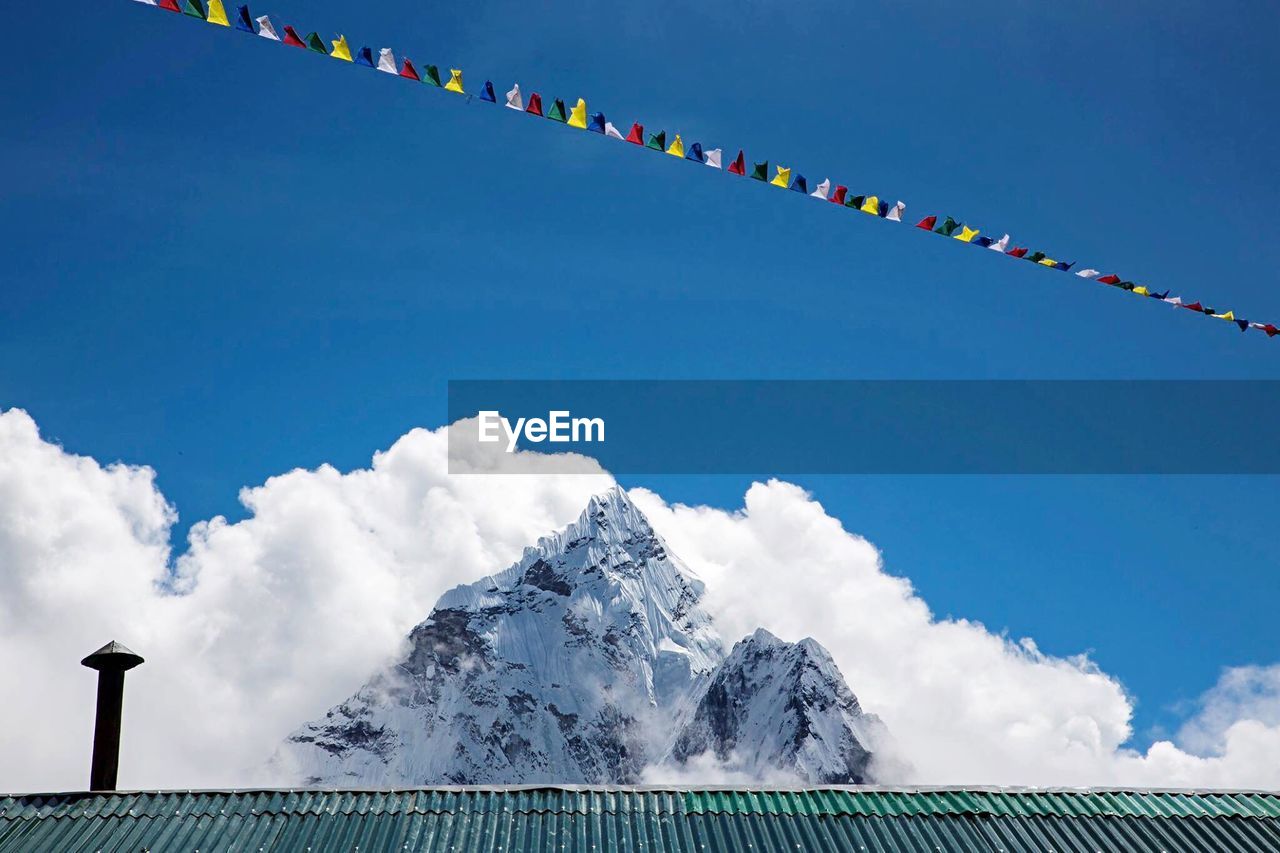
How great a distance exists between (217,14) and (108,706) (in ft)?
28.9

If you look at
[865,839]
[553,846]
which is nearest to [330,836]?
[553,846]

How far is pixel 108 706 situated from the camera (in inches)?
640

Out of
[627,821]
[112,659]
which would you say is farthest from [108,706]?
[627,821]

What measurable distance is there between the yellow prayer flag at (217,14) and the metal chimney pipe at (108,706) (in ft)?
26.3

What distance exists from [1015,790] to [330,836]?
7847 millimetres

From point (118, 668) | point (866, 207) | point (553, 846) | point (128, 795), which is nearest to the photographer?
point (553, 846)

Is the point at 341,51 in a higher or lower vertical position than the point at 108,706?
higher

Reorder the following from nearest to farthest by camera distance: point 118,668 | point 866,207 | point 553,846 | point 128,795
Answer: point 553,846 → point 128,795 → point 118,668 → point 866,207

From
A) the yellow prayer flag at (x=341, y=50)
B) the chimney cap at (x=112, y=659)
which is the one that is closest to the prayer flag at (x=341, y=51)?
the yellow prayer flag at (x=341, y=50)

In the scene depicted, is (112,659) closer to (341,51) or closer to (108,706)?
(108,706)

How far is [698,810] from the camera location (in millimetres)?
14477

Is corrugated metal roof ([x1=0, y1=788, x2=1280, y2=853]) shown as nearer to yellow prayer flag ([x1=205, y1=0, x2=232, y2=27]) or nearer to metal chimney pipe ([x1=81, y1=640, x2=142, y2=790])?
metal chimney pipe ([x1=81, y1=640, x2=142, y2=790])

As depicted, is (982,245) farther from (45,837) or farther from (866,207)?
(45,837)

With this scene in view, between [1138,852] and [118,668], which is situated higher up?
[118,668]
